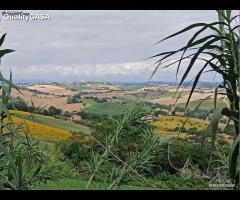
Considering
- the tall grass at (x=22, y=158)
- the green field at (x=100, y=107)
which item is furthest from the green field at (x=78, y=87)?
the tall grass at (x=22, y=158)

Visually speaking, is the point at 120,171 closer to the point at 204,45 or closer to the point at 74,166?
the point at 74,166

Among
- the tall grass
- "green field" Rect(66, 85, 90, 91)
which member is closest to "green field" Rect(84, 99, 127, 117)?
"green field" Rect(66, 85, 90, 91)

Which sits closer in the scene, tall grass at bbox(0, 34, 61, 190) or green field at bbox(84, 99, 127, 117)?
tall grass at bbox(0, 34, 61, 190)

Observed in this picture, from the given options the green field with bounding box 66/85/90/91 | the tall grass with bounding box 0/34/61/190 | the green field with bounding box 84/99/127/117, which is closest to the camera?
the tall grass with bounding box 0/34/61/190

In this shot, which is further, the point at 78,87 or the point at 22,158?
the point at 78,87

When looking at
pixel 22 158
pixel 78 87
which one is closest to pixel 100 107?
pixel 78 87

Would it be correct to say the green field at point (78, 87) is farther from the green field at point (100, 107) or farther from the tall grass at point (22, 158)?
the tall grass at point (22, 158)

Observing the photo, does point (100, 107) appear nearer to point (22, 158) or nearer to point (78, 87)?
point (78, 87)

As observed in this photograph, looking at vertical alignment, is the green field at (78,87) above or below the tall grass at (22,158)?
above

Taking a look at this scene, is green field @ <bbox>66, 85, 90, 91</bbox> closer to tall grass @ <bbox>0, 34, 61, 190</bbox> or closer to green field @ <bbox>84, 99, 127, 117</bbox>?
green field @ <bbox>84, 99, 127, 117</bbox>

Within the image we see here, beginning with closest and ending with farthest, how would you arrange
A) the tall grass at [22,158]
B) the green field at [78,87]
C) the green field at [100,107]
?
the tall grass at [22,158] → the green field at [100,107] → the green field at [78,87]
